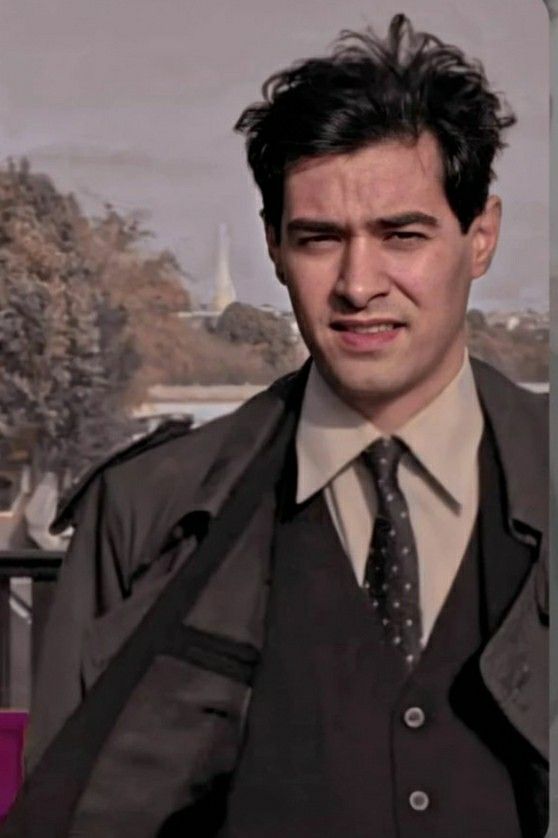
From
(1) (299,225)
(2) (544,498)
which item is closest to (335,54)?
(1) (299,225)

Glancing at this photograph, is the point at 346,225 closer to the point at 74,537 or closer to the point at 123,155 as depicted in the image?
the point at 123,155

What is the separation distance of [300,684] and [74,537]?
0.28m

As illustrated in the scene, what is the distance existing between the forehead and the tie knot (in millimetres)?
239

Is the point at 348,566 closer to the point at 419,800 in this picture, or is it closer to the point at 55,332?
the point at 419,800

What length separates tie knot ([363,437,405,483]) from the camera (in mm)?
1349

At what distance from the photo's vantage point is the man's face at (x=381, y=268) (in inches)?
50.8

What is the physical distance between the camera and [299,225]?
1318 mm

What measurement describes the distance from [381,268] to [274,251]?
0.12 m

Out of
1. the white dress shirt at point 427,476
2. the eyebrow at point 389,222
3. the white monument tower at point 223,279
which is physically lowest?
the white dress shirt at point 427,476

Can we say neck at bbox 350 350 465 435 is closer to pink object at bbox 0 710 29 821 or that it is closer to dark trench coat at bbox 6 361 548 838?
dark trench coat at bbox 6 361 548 838

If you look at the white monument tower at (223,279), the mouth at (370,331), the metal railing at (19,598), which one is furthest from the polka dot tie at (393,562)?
the metal railing at (19,598)

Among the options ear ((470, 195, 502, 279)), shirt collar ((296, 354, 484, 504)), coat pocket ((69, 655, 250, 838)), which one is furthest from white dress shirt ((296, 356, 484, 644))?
coat pocket ((69, 655, 250, 838))

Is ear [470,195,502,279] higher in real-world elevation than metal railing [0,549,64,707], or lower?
higher

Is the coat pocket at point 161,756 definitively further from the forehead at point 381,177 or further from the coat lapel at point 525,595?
the forehead at point 381,177
